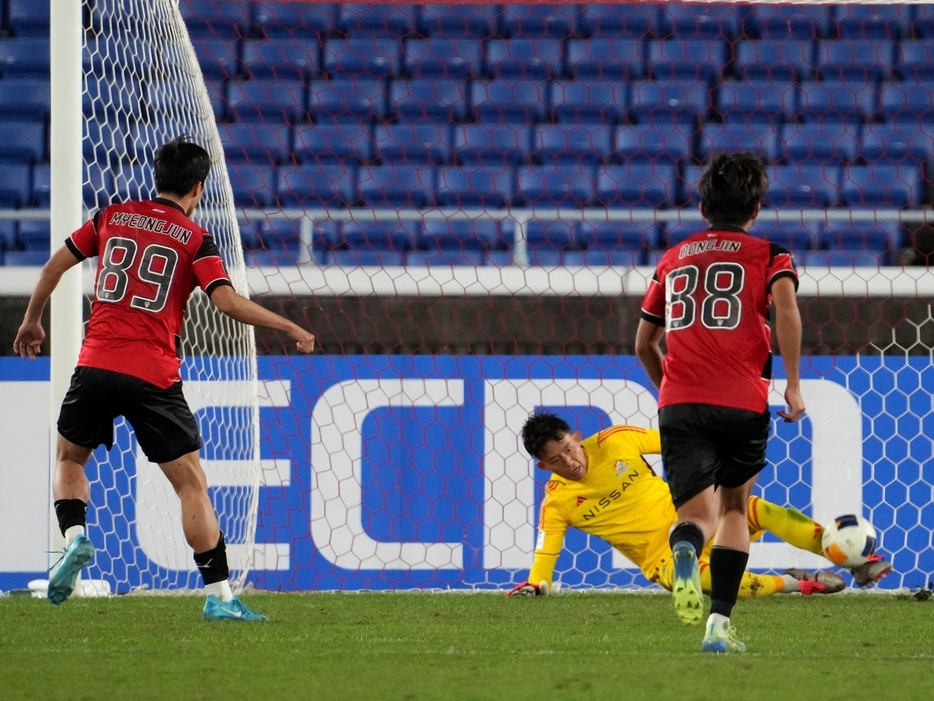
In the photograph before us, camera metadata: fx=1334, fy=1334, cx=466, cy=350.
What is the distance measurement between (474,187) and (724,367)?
229 inches

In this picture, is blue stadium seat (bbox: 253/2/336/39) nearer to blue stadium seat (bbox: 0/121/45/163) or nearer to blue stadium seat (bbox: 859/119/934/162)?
blue stadium seat (bbox: 0/121/45/163)

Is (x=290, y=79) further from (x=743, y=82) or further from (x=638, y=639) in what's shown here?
(x=638, y=639)

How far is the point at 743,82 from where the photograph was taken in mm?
9367

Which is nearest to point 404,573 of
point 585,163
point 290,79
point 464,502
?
point 464,502

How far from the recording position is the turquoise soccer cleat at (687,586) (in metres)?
3.09

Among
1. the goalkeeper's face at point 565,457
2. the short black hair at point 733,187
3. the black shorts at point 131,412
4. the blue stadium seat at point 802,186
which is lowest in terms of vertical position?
the goalkeeper's face at point 565,457

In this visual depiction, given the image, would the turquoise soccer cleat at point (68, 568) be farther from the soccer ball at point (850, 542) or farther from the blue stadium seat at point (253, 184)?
the blue stadium seat at point (253, 184)

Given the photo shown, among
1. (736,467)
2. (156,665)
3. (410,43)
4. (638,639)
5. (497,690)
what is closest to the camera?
(497,690)

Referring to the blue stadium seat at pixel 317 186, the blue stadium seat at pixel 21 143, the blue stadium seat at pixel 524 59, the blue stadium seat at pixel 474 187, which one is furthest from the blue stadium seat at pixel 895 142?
the blue stadium seat at pixel 21 143

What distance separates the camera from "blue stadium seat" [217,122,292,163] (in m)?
8.83

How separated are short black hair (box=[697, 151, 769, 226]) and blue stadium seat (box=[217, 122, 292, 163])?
19.1 ft

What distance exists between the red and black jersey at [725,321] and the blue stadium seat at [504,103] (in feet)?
19.9

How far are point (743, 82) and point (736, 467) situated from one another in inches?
257

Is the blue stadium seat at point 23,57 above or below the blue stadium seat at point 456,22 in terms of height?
below
